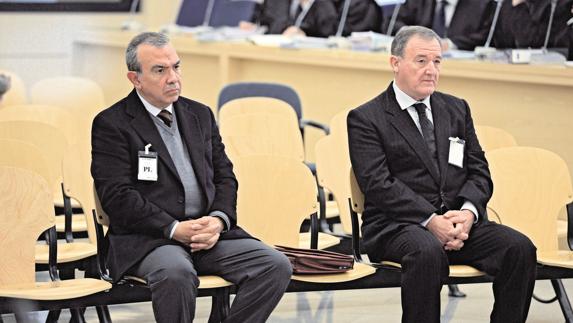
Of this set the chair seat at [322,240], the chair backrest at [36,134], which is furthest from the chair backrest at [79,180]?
the chair seat at [322,240]

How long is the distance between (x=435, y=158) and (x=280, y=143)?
145 cm

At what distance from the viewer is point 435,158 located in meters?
4.62

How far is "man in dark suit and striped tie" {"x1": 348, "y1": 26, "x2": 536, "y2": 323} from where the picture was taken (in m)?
4.39

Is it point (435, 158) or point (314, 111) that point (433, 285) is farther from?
point (314, 111)

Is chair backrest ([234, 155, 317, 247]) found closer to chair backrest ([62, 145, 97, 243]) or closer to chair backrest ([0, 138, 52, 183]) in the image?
chair backrest ([62, 145, 97, 243])

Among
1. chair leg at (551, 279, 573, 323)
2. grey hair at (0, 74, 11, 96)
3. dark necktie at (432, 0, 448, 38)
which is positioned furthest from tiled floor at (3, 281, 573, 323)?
dark necktie at (432, 0, 448, 38)

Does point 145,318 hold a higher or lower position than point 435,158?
lower

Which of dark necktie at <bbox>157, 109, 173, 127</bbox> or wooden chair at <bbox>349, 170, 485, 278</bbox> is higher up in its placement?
dark necktie at <bbox>157, 109, 173, 127</bbox>

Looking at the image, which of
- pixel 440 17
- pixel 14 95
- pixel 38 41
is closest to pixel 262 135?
pixel 14 95

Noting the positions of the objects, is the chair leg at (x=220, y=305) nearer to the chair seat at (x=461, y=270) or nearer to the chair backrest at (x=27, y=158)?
the chair seat at (x=461, y=270)

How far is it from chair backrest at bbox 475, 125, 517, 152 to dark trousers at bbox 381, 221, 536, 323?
113cm

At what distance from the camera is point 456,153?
15.2 ft

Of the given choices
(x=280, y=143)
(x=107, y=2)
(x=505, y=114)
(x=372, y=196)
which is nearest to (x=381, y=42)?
(x=505, y=114)

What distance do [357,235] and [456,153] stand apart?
50 cm
